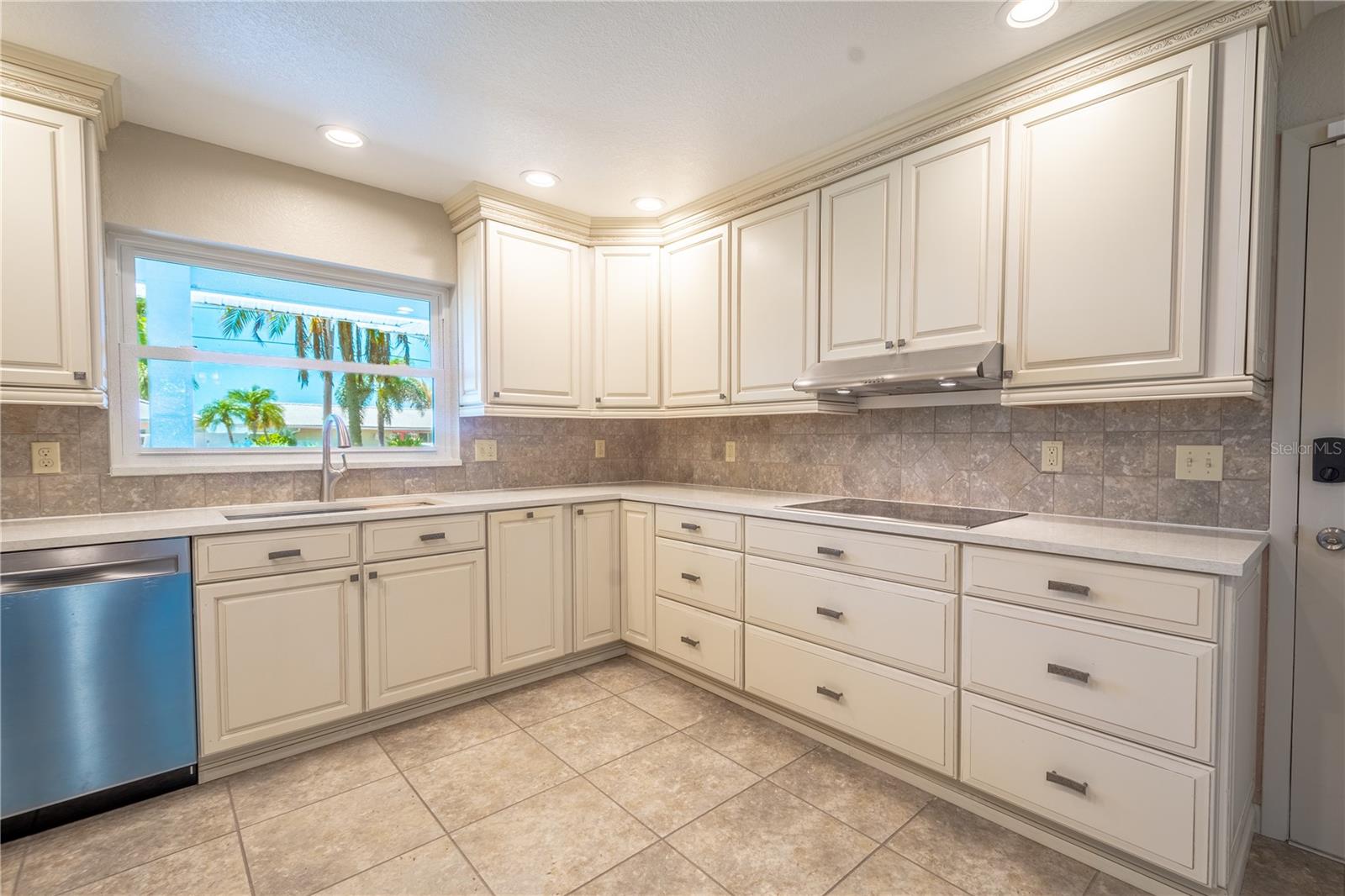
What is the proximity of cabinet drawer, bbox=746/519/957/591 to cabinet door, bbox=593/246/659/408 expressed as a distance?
1182mm

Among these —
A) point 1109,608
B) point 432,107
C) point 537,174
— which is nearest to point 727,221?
point 537,174

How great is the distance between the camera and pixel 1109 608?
160cm

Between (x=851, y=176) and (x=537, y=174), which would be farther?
(x=537, y=174)

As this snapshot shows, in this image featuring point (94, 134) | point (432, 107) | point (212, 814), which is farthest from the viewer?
point (432, 107)

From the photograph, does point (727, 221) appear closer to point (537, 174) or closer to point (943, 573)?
point (537, 174)

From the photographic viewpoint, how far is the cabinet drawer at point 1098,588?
1475 millimetres

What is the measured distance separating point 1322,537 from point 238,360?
3.95 metres

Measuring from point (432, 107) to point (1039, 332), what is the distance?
2287 mm

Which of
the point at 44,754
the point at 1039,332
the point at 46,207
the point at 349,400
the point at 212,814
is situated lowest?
the point at 212,814

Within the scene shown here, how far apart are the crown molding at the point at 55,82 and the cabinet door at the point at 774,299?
95.9 inches

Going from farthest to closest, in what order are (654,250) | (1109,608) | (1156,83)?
(654,250) → (1156,83) → (1109,608)

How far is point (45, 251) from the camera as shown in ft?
6.40

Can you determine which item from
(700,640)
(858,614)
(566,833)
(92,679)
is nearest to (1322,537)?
(858,614)

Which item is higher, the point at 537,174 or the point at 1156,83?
the point at 537,174
